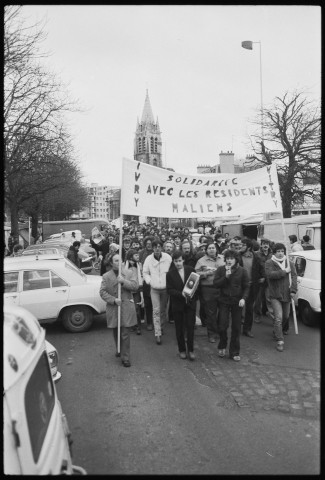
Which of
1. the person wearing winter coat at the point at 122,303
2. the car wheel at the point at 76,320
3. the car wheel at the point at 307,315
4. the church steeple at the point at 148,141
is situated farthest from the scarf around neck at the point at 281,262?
the church steeple at the point at 148,141

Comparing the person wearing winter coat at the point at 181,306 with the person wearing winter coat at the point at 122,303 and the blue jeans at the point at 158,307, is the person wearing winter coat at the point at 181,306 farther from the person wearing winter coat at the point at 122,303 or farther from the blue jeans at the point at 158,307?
the blue jeans at the point at 158,307

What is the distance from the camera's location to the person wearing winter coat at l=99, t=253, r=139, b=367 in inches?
249

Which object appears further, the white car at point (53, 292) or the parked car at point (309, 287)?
the parked car at point (309, 287)

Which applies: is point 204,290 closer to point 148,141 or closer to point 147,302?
point 147,302

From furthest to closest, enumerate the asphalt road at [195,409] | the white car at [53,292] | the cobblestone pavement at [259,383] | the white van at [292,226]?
the white van at [292,226], the white car at [53,292], the cobblestone pavement at [259,383], the asphalt road at [195,409]

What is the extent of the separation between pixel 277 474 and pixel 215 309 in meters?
4.11

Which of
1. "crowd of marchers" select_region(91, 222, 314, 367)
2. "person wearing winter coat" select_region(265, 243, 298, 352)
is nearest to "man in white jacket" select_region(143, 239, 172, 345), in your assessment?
"crowd of marchers" select_region(91, 222, 314, 367)

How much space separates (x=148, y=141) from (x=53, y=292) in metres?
126

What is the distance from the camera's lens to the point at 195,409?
4801mm

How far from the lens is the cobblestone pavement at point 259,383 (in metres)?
4.86

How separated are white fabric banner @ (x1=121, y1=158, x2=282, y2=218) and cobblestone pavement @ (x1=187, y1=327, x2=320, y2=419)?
2427mm

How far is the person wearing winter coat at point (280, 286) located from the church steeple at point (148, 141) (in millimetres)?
122495

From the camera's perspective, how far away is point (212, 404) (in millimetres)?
4926

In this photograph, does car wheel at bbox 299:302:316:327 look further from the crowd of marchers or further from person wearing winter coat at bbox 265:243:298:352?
person wearing winter coat at bbox 265:243:298:352
